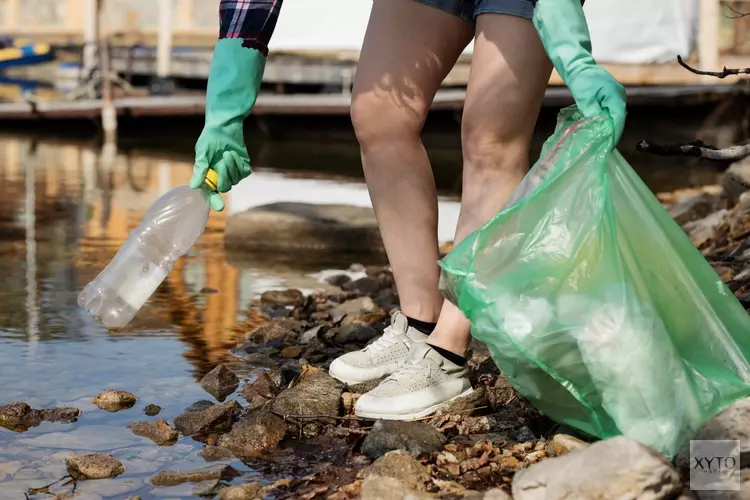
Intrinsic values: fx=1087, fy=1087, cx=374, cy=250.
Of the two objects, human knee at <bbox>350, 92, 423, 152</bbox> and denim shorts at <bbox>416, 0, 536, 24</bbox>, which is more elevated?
denim shorts at <bbox>416, 0, 536, 24</bbox>

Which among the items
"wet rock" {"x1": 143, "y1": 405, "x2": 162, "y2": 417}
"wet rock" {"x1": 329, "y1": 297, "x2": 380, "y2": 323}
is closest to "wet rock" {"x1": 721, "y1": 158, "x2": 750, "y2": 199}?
"wet rock" {"x1": 329, "y1": 297, "x2": 380, "y2": 323}

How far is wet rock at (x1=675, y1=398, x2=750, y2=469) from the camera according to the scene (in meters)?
2.22

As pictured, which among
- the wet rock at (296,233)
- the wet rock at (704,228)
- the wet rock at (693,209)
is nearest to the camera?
the wet rock at (704,228)

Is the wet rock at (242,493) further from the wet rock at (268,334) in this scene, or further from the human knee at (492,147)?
the wet rock at (268,334)

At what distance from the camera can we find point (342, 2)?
514 inches

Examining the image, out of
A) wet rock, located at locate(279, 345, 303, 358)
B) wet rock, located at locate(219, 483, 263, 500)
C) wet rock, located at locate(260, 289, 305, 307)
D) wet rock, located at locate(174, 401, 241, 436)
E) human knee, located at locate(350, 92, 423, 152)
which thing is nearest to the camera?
wet rock, located at locate(219, 483, 263, 500)

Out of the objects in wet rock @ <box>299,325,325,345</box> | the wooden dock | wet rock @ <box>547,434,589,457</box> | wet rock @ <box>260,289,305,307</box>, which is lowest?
the wooden dock

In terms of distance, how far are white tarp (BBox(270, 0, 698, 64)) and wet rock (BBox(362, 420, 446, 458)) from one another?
31.8 ft

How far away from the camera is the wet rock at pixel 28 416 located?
114 inches

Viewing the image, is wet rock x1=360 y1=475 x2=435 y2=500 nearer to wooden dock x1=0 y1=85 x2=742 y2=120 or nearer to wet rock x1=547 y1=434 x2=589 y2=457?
wet rock x1=547 y1=434 x2=589 y2=457

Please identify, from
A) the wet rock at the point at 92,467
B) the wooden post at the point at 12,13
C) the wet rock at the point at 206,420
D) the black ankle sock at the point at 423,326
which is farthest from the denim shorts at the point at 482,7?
the wooden post at the point at 12,13

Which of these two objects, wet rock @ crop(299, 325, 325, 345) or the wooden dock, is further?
the wooden dock

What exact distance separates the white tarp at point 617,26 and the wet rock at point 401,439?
9.68 meters

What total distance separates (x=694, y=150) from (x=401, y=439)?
1.08 m
